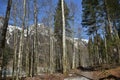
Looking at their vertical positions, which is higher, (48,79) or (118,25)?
(118,25)

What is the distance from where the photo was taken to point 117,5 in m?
27.1

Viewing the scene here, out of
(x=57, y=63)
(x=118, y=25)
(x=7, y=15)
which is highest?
(x=118, y=25)

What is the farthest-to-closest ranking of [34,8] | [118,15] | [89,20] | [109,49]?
[89,20] < [118,15] < [109,49] < [34,8]

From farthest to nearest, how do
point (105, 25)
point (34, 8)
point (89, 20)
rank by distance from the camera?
point (89, 20), point (105, 25), point (34, 8)

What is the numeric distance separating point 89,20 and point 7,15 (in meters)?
25.9

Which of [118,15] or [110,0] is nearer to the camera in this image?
[110,0]

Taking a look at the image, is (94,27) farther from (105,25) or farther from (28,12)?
(28,12)

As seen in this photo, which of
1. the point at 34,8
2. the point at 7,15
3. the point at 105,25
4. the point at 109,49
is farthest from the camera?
the point at 105,25

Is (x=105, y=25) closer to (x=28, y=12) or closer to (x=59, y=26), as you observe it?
(x=59, y=26)

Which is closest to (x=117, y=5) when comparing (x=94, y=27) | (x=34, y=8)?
(x=94, y=27)

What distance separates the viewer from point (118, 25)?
35219mm

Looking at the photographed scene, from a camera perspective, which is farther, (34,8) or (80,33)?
(80,33)

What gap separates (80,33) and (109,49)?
1870 centimetres

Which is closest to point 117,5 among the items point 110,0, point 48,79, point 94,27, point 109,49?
point 110,0
